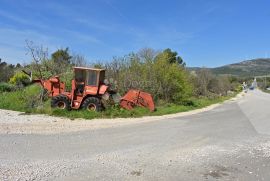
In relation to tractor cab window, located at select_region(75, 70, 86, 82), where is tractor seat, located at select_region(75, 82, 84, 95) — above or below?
below

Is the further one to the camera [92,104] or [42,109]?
[92,104]

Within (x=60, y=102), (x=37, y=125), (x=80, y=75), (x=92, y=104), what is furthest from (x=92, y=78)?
(x=37, y=125)

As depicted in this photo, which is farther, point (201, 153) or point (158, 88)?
point (158, 88)

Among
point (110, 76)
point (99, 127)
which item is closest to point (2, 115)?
point (99, 127)

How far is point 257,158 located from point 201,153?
1495mm

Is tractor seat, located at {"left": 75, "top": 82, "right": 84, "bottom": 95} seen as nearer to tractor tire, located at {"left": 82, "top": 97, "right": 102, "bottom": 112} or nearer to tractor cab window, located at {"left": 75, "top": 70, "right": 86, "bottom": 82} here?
tractor cab window, located at {"left": 75, "top": 70, "right": 86, "bottom": 82}

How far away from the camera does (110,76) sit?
25719 millimetres

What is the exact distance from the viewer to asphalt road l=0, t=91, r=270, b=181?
23.3 feet

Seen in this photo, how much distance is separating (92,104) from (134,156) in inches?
397

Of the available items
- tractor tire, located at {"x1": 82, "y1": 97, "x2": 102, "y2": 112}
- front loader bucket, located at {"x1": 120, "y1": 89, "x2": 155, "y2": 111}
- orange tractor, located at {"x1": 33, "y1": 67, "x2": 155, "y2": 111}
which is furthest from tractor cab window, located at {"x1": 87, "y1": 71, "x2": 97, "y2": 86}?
front loader bucket, located at {"x1": 120, "y1": 89, "x2": 155, "y2": 111}

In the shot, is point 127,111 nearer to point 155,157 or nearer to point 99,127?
point 99,127

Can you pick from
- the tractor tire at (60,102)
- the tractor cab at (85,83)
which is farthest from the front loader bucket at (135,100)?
the tractor tire at (60,102)

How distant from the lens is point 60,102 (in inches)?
724

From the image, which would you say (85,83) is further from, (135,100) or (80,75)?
(135,100)
